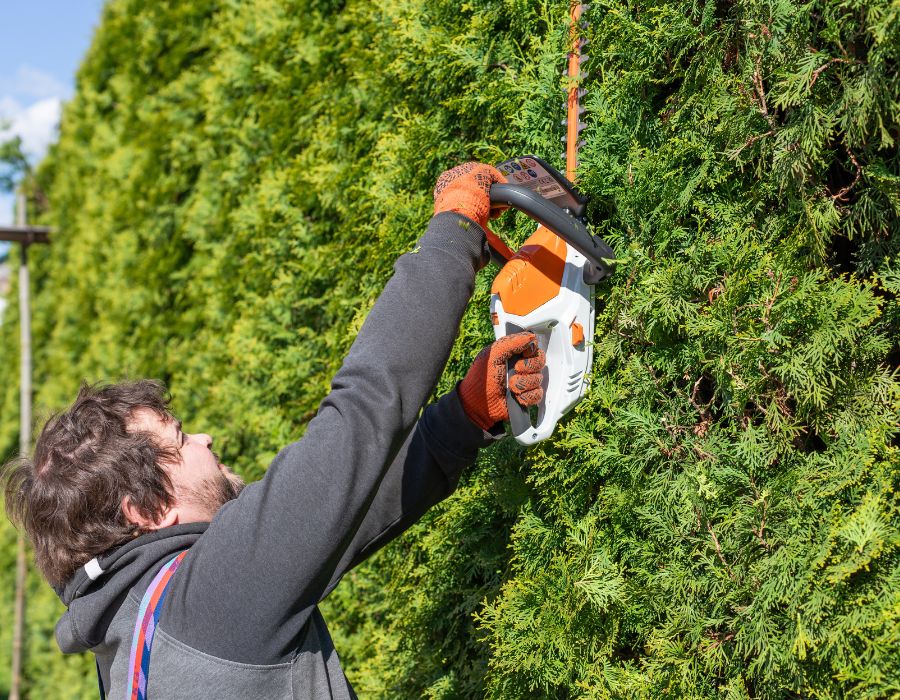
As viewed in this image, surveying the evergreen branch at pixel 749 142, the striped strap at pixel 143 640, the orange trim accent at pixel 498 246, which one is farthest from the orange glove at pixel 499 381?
the striped strap at pixel 143 640

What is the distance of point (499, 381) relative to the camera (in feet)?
6.27

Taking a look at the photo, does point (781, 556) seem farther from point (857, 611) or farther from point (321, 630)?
point (321, 630)

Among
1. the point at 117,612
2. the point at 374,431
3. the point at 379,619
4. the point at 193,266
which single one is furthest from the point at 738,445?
the point at 193,266

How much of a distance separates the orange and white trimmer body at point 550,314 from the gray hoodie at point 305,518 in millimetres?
183

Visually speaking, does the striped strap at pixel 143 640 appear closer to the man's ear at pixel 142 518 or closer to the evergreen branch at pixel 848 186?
the man's ear at pixel 142 518

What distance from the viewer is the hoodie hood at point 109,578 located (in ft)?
5.78

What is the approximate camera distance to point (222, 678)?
1.59 meters

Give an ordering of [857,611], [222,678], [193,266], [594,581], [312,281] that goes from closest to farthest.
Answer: [857,611] → [222,678] → [594,581] → [312,281] → [193,266]

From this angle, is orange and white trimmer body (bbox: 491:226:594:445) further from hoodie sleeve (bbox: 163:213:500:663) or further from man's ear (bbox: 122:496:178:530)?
man's ear (bbox: 122:496:178:530)

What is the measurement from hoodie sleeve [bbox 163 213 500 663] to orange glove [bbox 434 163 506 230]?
34mm

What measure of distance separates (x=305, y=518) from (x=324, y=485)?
69mm

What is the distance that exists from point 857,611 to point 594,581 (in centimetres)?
58

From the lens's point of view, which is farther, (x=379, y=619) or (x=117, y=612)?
(x=379, y=619)

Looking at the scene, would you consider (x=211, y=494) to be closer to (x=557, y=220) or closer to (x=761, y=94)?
(x=557, y=220)
